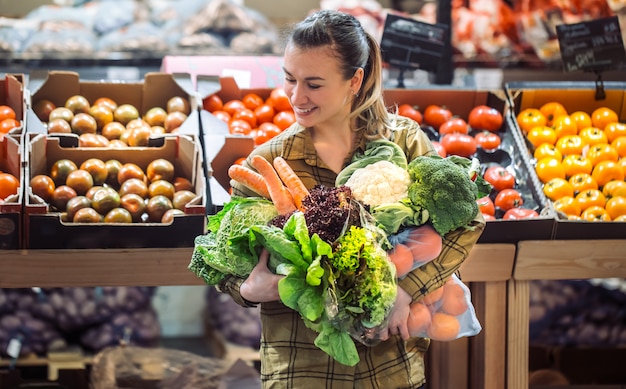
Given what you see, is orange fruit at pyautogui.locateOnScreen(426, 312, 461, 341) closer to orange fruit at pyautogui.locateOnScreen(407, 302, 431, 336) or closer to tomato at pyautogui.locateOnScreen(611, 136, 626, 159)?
orange fruit at pyautogui.locateOnScreen(407, 302, 431, 336)

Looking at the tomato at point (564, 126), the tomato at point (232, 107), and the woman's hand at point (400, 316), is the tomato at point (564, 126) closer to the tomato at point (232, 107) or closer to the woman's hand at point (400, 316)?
the tomato at point (232, 107)

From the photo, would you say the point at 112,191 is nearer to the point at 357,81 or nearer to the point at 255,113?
the point at 255,113

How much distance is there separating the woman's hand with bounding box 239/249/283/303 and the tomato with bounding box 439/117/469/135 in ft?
5.35

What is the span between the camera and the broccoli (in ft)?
5.64

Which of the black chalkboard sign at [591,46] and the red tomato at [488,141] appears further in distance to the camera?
the black chalkboard sign at [591,46]

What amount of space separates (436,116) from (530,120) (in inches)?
14.3

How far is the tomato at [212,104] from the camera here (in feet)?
10.6

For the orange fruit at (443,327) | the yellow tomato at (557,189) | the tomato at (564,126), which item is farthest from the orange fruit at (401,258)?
the tomato at (564,126)

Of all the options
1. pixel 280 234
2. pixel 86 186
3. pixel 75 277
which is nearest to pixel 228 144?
pixel 86 186

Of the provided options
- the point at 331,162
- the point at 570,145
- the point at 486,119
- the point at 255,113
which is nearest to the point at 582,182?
the point at 570,145

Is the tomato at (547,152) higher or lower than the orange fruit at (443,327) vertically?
higher

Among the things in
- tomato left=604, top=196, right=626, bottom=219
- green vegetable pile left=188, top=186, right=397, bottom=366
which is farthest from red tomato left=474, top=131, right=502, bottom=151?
green vegetable pile left=188, top=186, right=397, bottom=366

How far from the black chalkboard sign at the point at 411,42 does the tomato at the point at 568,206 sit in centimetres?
73

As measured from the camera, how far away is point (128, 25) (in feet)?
15.4
